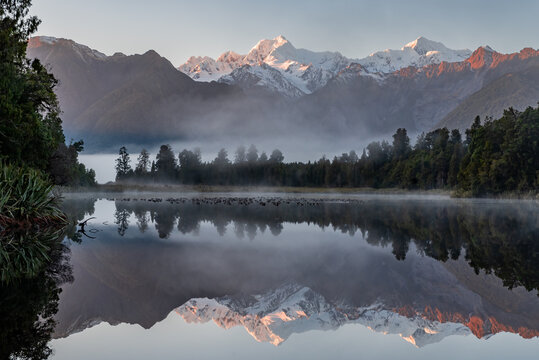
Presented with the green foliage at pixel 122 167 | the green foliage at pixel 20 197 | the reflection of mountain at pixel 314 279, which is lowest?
the reflection of mountain at pixel 314 279

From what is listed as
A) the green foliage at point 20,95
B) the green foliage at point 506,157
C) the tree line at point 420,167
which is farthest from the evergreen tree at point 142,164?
the green foliage at point 20,95

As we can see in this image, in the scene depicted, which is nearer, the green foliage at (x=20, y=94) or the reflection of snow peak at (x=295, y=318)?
the reflection of snow peak at (x=295, y=318)

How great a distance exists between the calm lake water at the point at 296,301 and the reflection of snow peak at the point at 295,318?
0.03 m

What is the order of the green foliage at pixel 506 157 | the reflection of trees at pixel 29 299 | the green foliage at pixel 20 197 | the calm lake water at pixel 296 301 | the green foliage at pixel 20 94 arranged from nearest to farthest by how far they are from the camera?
the reflection of trees at pixel 29 299 → the calm lake water at pixel 296 301 → the green foliage at pixel 20 197 → the green foliage at pixel 20 94 → the green foliage at pixel 506 157

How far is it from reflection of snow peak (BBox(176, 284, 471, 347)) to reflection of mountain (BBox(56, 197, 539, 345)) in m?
0.06

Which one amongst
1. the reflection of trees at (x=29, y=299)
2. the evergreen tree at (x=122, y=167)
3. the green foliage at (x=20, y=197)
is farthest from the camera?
the evergreen tree at (x=122, y=167)

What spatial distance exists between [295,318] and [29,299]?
228 inches

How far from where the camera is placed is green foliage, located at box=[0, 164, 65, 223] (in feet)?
70.7

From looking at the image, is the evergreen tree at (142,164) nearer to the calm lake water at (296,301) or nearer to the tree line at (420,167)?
the tree line at (420,167)

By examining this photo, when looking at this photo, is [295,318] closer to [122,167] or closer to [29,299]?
[29,299]

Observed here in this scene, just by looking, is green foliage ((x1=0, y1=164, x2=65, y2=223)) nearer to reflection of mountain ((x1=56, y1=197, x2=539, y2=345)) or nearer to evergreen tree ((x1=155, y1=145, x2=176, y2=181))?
reflection of mountain ((x1=56, y1=197, x2=539, y2=345))

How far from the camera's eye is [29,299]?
10.3 metres

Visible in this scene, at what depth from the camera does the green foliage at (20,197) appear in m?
Result: 21.5

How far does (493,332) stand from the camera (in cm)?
900
